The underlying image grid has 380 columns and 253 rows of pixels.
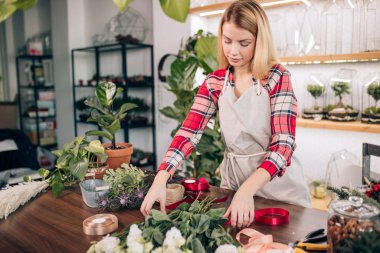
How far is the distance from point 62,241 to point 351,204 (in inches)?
30.5

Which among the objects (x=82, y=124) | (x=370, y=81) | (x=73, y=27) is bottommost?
(x=82, y=124)

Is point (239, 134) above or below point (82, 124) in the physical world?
Result: above

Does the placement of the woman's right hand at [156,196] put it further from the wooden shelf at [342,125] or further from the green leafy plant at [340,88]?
the green leafy plant at [340,88]

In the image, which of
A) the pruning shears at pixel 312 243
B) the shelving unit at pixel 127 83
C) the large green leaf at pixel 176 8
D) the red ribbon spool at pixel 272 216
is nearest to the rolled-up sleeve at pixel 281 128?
the red ribbon spool at pixel 272 216

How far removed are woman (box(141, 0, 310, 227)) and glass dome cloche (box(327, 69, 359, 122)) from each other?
125 cm

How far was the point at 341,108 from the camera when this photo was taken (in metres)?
2.82

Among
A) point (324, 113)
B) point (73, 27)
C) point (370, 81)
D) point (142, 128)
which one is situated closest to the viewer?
point (370, 81)

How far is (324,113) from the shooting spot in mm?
2963

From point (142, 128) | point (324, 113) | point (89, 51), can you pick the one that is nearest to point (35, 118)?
point (89, 51)

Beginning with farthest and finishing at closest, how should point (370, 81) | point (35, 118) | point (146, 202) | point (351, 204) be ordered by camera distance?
→ point (35, 118)
point (370, 81)
point (146, 202)
point (351, 204)

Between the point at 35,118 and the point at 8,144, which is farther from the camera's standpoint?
the point at 35,118

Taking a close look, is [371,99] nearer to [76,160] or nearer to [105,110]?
[105,110]

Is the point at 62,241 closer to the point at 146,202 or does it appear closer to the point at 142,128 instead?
the point at 146,202

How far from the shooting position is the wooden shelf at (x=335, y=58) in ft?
8.43
